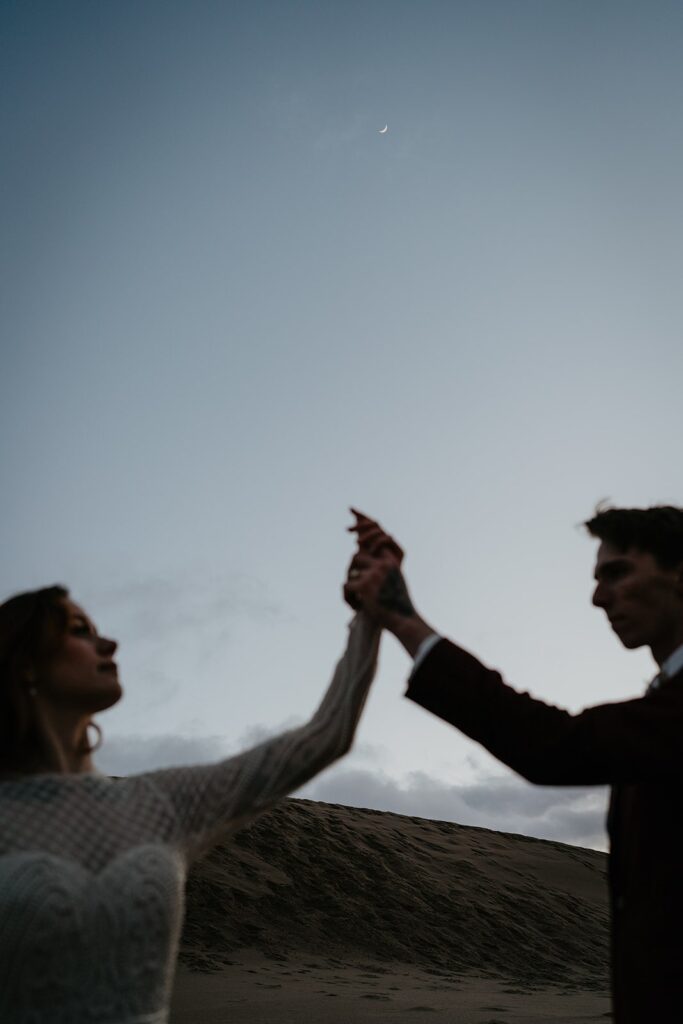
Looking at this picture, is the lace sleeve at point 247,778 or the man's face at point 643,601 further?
the man's face at point 643,601

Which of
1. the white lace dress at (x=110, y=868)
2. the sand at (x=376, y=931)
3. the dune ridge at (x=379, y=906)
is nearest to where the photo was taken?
the white lace dress at (x=110, y=868)

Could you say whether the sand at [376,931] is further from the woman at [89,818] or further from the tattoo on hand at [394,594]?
the tattoo on hand at [394,594]

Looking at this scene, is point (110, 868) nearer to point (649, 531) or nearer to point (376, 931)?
point (649, 531)

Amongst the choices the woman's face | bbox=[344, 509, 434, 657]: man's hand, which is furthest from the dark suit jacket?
the woman's face

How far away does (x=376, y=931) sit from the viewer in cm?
1568

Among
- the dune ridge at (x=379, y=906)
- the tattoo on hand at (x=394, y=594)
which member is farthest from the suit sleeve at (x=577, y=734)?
the dune ridge at (x=379, y=906)

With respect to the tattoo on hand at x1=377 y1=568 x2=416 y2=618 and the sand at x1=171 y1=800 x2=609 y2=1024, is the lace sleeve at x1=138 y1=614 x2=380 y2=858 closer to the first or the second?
the tattoo on hand at x1=377 y1=568 x2=416 y2=618

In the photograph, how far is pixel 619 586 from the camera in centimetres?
243

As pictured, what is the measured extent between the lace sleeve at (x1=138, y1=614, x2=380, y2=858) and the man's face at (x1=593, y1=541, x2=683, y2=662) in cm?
75

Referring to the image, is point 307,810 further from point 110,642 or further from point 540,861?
point 110,642

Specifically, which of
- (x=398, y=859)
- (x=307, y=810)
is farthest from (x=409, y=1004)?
(x=307, y=810)

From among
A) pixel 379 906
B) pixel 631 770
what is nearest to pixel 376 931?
pixel 379 906

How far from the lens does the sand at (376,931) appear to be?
964 cm

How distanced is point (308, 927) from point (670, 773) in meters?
14.6
